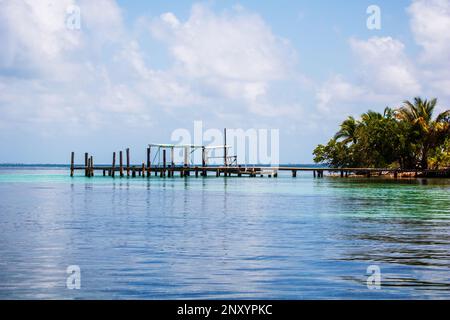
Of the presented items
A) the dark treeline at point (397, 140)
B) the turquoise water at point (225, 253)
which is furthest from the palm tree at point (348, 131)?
the turquoise water at point (225, 253)

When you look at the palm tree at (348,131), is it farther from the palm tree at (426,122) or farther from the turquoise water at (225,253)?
the turquoise water at (225,253)

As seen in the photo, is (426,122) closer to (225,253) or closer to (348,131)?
(348,131)

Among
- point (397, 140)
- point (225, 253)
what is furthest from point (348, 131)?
point (225, 253)

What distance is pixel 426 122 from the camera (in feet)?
239

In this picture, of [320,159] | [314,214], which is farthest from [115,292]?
[320,159]

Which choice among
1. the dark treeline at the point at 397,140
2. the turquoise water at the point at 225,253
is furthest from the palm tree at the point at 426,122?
the turquoise water at the point at 225,253

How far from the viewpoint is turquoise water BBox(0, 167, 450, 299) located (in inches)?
466

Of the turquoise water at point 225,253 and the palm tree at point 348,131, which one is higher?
the palm tree at point 348,131

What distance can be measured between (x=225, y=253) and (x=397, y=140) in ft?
202

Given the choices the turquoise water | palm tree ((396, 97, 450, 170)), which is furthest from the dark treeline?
the turquoise water

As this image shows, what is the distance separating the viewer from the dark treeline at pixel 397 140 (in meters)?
72.8

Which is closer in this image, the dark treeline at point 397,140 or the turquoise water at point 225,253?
the turquoise water at point 225,253

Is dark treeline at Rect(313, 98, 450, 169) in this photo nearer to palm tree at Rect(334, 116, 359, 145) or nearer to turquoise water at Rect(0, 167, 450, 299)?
palm tree at Rect(334, 116, 359, 145)
